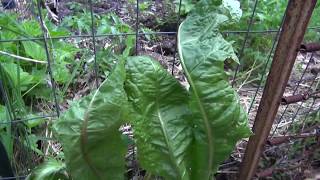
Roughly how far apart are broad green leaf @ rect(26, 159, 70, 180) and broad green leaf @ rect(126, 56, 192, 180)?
0.25 metres

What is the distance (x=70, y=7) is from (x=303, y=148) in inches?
57.1

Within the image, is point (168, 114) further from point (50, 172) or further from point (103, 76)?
point (103, 76)

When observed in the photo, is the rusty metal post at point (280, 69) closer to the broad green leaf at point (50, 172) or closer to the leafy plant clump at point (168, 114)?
the leafy plant clump at point (168, 114)

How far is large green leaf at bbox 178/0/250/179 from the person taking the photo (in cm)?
103

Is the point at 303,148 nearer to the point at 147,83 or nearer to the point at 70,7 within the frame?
the point at 147,83

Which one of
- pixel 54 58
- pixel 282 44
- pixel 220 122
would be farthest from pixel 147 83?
pixel 54 58

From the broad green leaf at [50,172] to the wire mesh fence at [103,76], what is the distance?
19 centimetres

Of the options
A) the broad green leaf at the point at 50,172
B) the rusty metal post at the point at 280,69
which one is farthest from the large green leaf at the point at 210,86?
the broad green leaf at the point at 50,172

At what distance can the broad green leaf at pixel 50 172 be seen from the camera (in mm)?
1137

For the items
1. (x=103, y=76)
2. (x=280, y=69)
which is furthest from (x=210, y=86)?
(x=103, y=76)

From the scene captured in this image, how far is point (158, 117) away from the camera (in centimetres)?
110

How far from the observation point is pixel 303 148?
1.76 meters

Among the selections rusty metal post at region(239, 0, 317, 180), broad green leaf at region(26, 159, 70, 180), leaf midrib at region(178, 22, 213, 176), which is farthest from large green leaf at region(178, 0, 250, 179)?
broad green leaf at region(26, 159, 70, 180)

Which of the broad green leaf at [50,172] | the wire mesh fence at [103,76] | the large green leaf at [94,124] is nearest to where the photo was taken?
the large green leaf at [94,124]
